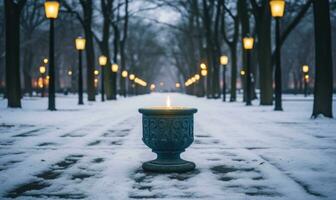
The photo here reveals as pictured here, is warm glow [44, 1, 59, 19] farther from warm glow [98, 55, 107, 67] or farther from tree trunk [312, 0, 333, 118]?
warm glow [98, 55, 107, 67]

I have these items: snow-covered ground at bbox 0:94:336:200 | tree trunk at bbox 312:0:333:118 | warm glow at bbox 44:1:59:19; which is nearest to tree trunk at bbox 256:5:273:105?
tree trunk at bbox 312:0:333:118

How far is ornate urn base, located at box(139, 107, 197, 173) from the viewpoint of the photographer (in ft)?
25.0

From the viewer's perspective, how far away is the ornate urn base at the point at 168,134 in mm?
7617

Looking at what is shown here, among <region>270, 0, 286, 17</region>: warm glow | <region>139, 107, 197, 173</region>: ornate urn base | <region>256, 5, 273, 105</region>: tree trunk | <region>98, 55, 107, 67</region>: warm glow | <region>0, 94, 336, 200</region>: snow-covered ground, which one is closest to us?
<region>0, 94, 336, 200</region>: snow-covered ground

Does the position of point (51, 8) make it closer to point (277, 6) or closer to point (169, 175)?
point (277, 6)

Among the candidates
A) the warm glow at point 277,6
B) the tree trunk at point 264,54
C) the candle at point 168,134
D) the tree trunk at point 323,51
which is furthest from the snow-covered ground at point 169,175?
the tree trunk at point 264,54

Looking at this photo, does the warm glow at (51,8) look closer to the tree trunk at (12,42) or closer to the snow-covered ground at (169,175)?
the tree trunk at (12,42)

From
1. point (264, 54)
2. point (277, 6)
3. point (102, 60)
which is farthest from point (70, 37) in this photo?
point (277, 6)

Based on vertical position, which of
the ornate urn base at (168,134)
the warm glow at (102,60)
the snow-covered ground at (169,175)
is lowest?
the snow-covered ground at (169,175)

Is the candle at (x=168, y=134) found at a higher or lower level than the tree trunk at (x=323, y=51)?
lower

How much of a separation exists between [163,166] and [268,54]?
22.3m

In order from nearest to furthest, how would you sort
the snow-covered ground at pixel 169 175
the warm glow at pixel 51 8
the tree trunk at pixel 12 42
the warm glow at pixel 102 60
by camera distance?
the snow-covered ground at pixel 169 175
the warm glow at pixel 51 8
the tree trunk at pixel 12 42
the warm glow at pixel 102 60

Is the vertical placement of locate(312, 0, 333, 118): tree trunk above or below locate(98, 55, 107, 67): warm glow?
below

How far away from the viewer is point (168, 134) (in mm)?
7598
